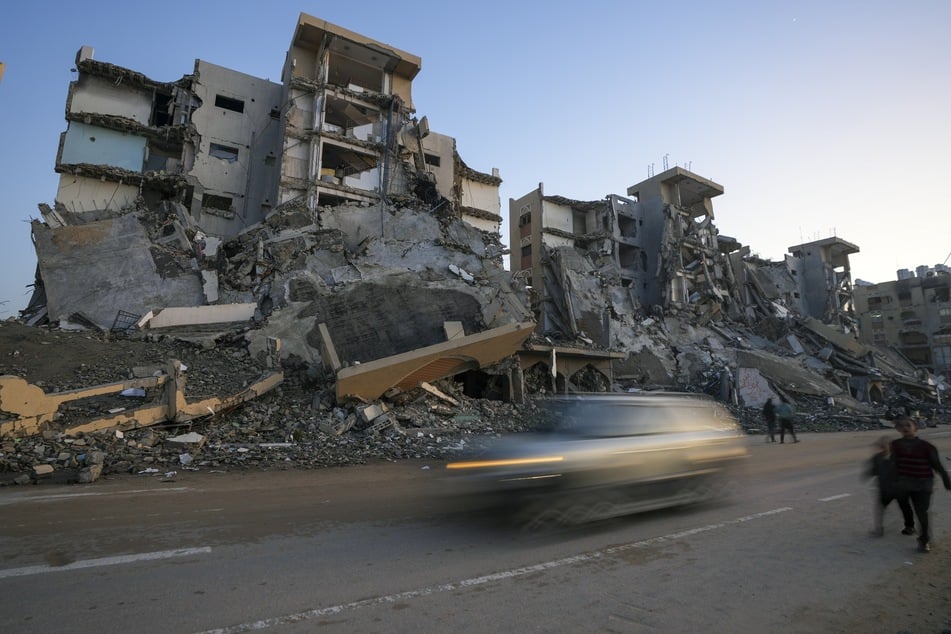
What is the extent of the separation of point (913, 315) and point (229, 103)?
8650 centimetres

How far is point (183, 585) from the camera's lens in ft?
12.8

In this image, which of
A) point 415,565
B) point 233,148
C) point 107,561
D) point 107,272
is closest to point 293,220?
point 107,272

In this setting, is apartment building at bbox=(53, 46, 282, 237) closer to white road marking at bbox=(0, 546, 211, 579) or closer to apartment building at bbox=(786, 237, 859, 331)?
white road marking at bbox=(0, 546, 211, 579)

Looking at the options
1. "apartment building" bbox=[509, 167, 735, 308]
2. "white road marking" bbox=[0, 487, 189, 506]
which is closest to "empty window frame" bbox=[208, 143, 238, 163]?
"apartment building" bbox=[509, 167, 735, 308]

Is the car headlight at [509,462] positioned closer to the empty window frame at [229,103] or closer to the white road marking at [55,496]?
the white road marking at [55,496]

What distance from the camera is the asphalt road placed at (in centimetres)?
334

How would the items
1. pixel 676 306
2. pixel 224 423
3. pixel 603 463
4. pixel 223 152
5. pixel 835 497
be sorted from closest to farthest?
pixel 603 463, pixel 835 497, pixel 224 423, pixel 223 152, pixel 676 306

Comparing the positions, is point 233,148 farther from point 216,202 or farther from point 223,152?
point 216,202

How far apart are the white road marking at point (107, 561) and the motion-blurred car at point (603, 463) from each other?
2817 mm

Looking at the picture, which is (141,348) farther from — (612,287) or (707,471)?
(612,287)

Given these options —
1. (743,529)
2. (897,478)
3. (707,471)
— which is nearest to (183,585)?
(743,529)

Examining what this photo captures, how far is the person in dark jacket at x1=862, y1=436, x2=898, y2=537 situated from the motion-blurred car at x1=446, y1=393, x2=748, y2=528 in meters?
1.73

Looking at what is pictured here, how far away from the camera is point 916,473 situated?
5.21 metres

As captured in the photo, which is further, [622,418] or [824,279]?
[824,279]
